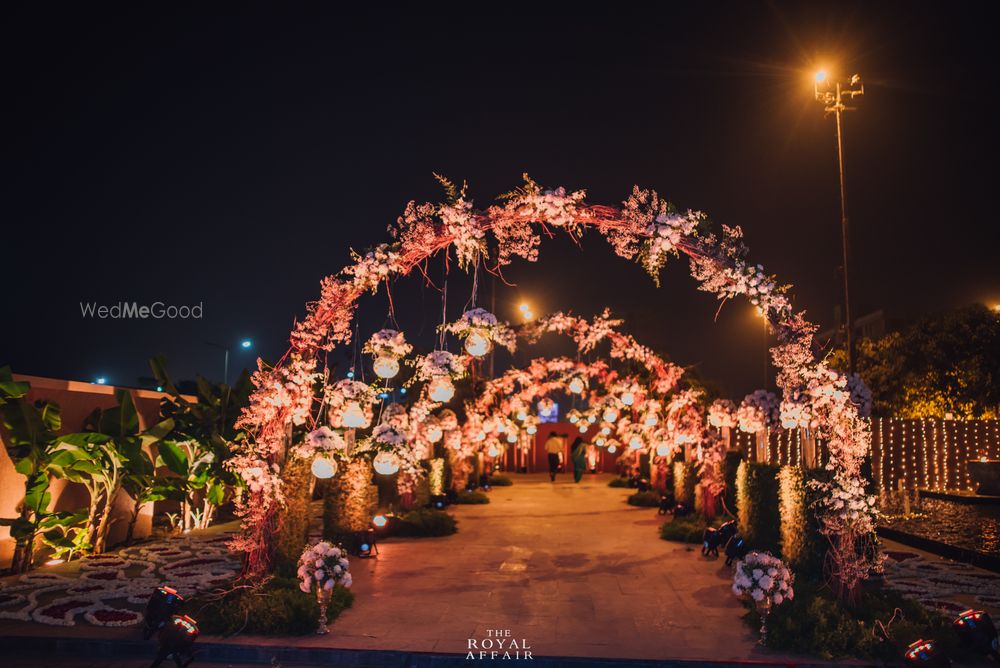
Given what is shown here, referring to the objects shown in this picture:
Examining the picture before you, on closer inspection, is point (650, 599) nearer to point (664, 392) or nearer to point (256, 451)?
point (256, 451)

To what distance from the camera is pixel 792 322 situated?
7715 millimetres

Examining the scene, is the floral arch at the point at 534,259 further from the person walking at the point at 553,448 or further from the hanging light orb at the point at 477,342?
the person walking at the point at 553,448

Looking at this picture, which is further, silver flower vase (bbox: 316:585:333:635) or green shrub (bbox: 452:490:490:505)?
green shrub (bbox: 452:490:490:505)

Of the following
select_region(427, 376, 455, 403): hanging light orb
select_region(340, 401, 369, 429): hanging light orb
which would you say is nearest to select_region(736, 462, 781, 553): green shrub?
select_region(427, 376, 455, 403): hanging light orb

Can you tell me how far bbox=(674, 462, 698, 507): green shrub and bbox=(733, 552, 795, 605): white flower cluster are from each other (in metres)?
8.21

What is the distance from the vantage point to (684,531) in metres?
12.9

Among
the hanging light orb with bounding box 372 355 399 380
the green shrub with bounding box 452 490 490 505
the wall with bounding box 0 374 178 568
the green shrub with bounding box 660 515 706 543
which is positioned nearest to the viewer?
the hanging light orb with bounding box 372 355 399 380

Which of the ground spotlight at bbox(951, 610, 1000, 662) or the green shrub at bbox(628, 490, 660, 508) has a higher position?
the ground spotlight at bbox(951, 610, 1000, 662)

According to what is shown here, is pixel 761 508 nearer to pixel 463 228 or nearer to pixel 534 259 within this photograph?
pixel 534 259

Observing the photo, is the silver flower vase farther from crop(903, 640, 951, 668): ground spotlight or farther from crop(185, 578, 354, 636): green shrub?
crop(903, 640, 951, 668): ground spotlight

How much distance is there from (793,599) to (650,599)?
5.91ft

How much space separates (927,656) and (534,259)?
524cm

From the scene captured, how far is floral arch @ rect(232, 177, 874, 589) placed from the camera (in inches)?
291

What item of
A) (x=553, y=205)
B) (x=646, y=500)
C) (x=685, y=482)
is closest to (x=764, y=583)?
(x=553, y=205)
